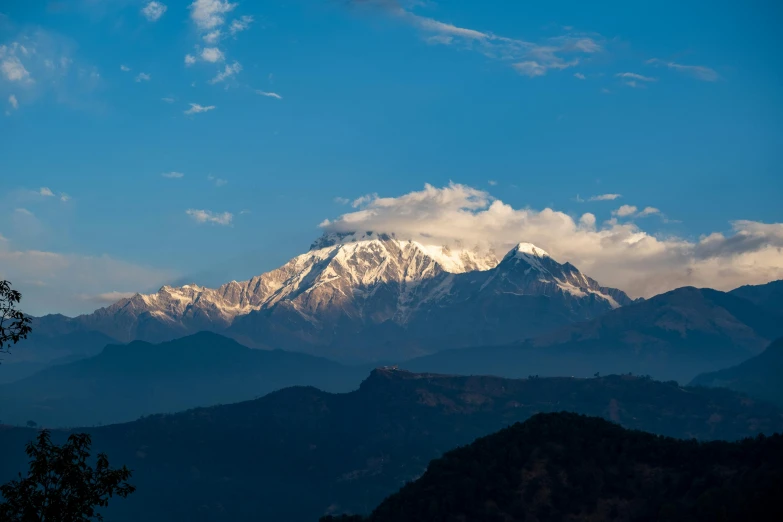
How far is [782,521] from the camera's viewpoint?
19912cm

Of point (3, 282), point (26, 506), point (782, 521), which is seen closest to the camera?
point (26, 506)

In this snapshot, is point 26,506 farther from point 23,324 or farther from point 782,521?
point 782,521

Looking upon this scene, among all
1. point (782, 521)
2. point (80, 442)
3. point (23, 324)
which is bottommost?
point (782, 521)

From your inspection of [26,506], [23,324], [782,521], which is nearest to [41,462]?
[26,506]

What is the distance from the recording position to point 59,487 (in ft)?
242

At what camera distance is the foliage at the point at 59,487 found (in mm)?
72062

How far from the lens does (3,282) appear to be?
76.7m

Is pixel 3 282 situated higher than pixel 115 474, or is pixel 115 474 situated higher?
pixel 3 282

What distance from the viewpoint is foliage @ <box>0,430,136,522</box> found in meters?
72.1

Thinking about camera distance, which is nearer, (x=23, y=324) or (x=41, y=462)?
(x=41, y=462)

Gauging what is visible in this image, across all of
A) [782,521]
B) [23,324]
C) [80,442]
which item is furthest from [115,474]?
[782,521]

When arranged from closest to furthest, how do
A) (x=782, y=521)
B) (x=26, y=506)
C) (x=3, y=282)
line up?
1. (x=26, y=506)
2. (x=3, y=282)
3. (x=782, y=521)

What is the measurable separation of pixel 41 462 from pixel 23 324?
1136 centimetres

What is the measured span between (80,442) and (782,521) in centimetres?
16416
